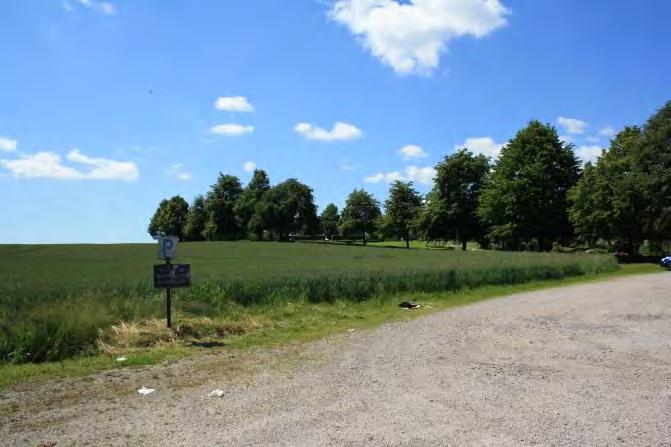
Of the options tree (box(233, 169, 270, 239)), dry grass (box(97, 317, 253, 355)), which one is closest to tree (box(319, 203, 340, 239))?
tree (box(233, 169, 270, 239))

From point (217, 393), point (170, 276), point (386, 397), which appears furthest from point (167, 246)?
point (386, 397)

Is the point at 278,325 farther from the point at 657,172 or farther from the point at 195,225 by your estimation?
the point at 195,225

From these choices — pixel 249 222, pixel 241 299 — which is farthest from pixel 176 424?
pixel 249 222

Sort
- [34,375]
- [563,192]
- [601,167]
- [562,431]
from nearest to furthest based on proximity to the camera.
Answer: [562,431], [34,375], [601,167], [563,192]

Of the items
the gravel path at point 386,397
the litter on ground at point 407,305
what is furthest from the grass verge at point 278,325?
the gravel path at point 386,397

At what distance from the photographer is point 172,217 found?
396ft

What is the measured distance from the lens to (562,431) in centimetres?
606

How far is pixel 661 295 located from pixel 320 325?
15218mm

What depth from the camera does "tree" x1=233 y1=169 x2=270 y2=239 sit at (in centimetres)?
9650

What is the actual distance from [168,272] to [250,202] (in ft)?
281

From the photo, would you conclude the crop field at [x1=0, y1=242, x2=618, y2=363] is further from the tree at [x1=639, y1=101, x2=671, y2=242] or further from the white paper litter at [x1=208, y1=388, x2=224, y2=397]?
the tree at [x1=639, y1=101, x2=671, y2=242]

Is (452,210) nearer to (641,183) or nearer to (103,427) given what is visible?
(641,183)

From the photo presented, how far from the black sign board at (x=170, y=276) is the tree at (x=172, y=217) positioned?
105583mm

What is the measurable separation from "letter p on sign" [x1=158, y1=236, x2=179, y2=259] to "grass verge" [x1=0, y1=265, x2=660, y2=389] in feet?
6.07
